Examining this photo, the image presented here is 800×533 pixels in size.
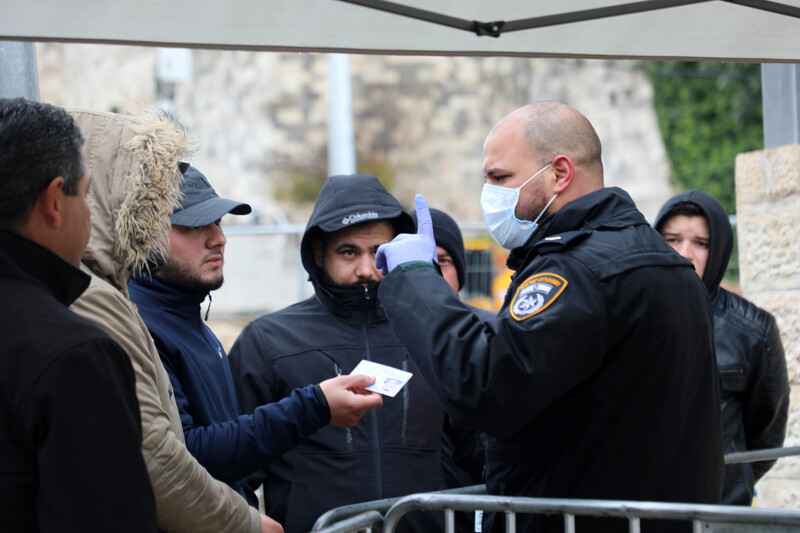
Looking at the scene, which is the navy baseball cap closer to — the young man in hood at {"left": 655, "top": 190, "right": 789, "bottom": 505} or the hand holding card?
the hand holding card

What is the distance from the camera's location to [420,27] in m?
3.01

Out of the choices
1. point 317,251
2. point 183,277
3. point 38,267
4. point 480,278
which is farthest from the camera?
point 480,278

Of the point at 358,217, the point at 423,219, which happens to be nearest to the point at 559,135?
the point at 423,219

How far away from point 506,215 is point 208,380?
0.98m

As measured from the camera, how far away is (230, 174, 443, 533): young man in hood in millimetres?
2900

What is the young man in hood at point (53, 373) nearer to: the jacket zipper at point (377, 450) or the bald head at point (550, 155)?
the bald head at point (550, 155)

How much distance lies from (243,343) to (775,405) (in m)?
2.19

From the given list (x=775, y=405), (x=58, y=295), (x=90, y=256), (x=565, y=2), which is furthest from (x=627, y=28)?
(x=58, y=295)

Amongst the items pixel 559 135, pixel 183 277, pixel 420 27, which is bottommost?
pixel 183 277

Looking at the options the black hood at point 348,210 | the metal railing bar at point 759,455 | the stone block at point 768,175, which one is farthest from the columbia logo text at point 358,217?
the stone block at point 768,175

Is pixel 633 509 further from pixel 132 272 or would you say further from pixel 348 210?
pixel 348 210

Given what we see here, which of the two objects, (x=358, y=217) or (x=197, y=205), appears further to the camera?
(x=358, y=217)

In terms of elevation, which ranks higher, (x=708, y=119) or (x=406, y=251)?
(x=708, y=119)

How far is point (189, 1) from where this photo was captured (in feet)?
8.90
